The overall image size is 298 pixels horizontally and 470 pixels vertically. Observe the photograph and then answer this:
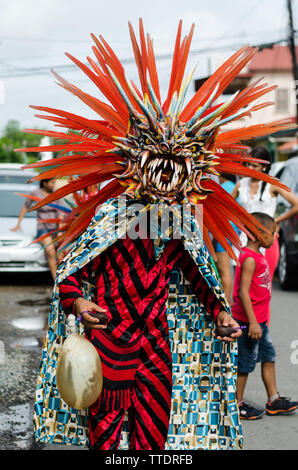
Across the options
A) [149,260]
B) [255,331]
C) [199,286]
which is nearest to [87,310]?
[149,260]

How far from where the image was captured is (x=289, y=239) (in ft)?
30.6

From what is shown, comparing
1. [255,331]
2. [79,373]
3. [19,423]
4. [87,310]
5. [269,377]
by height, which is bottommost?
[19,423]

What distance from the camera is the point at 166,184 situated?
2643 mm

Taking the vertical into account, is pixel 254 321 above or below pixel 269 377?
above

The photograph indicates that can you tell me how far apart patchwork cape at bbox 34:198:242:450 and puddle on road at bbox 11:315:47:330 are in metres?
4.10

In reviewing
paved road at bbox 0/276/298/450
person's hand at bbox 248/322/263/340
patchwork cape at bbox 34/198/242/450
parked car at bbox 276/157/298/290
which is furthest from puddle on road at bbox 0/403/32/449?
parked car at bbox 276/157/298/290

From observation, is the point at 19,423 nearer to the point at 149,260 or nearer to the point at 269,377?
the point at 269,377

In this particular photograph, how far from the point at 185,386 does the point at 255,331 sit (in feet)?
4.41

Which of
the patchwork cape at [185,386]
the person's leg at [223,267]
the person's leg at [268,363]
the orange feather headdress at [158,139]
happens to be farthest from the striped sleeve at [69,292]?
the person's leg at [223,267]

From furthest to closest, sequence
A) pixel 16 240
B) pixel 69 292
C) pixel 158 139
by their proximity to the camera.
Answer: pixel 16 240 < pixel 69 292 < pixel 158 139

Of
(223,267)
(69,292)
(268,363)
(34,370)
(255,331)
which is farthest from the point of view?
(223,267)

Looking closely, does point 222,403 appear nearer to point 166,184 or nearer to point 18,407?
point 166,184
